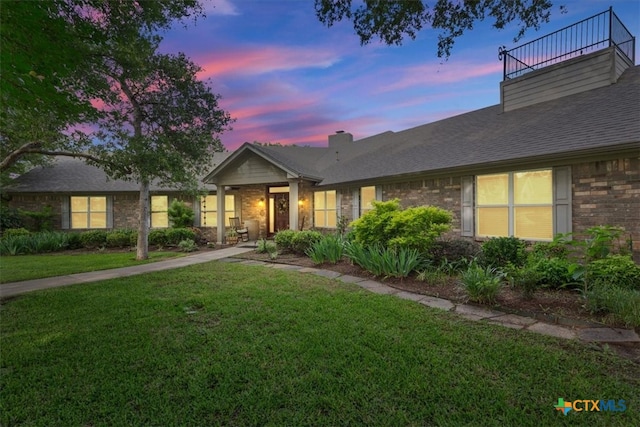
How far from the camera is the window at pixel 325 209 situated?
44.9 feet

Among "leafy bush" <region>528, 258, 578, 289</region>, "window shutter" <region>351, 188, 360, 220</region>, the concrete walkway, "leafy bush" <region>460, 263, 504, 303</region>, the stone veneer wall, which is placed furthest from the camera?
"window shutter" <region>351, 188, 360, 220</region>

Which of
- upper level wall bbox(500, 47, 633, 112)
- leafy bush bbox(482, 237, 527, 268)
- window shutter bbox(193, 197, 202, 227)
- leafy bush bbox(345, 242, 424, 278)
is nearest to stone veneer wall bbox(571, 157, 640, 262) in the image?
leafy bush bbox(482, 237, 527, 268)

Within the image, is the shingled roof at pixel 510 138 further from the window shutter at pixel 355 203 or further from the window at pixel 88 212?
the window at pixel 88 212

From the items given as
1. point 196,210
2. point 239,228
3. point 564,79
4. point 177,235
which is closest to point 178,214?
point 196,210

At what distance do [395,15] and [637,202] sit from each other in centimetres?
581

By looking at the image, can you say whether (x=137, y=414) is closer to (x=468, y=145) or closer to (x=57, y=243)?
(x=468, y=145)

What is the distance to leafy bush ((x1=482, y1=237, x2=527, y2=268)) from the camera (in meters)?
6.39

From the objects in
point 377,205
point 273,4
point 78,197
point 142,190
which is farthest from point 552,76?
point 78,197

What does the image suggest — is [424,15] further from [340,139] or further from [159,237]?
[159,237]

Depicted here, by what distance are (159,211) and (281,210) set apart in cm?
618

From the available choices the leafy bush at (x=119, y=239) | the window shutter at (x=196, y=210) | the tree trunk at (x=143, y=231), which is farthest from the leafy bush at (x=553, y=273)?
the leafy bush at (x=119, y=239)

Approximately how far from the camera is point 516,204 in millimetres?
7711

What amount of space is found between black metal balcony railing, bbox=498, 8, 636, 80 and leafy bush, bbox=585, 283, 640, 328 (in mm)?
7634

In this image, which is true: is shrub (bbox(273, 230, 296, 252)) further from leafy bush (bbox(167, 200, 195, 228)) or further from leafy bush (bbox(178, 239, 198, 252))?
leafy bush (bbox(167, 200, 195, 228))
